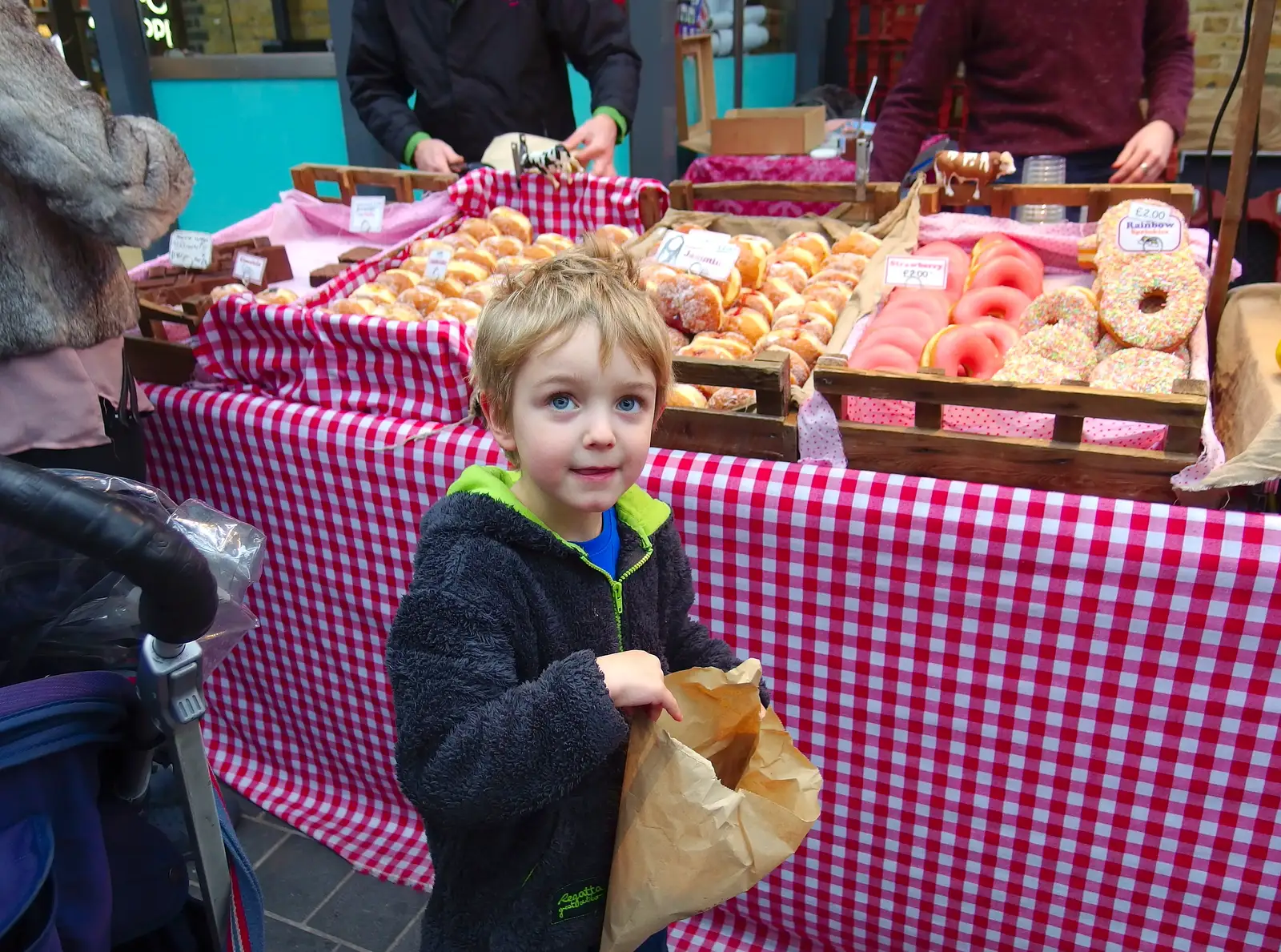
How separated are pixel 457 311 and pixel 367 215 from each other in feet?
3.54

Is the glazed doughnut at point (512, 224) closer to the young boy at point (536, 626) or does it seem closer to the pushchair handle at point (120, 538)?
the young boy at point (536, 626)

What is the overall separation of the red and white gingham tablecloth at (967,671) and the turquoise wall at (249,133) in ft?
12.6

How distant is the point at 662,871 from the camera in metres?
1.02

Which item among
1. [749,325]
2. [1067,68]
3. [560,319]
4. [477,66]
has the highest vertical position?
[477,66]

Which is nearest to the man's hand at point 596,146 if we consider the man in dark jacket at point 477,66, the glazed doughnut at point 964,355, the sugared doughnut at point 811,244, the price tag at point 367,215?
the man in dark jacket at point 477,66

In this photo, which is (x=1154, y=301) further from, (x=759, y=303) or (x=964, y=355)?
(x=759, y=303)

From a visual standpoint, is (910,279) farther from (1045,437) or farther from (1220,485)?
(1220,485)

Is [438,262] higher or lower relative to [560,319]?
lower

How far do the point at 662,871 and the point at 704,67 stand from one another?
6.35m

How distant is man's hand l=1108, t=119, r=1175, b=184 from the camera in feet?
8.66

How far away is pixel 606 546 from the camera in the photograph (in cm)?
115

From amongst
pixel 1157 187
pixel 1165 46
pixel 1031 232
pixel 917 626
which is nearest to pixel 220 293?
pixel 917 626

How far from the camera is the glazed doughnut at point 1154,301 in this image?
1.80 metres

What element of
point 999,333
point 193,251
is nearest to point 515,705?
point 999,333
